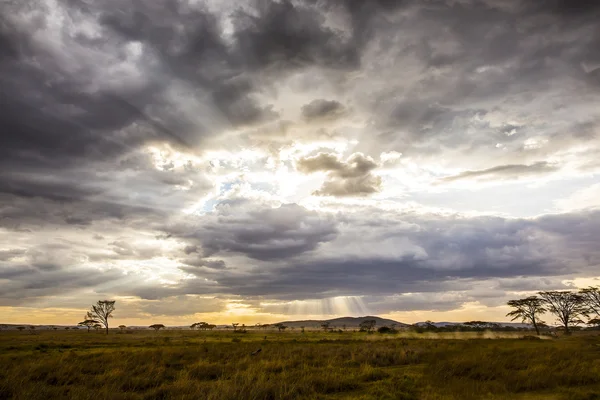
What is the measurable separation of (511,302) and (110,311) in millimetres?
117301

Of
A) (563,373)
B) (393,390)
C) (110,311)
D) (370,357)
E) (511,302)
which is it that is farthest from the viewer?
(110,311)

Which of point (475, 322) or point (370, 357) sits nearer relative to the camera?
point (370, 357)

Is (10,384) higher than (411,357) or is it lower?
higher

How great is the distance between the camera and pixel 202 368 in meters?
19.8

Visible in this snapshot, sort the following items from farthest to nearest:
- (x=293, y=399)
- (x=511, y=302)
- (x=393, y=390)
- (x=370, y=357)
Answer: (x=511, y=302)
(x=370, y=357)
(x=393, y=390)
(x=293, y=399)

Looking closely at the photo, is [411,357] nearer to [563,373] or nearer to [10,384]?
[563,373]

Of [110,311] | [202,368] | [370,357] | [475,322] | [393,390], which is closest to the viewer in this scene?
[393,390]

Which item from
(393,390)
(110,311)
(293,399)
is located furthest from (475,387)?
(110,311)

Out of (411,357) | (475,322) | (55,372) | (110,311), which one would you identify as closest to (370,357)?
(411,357)

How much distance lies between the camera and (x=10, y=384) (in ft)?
44.1

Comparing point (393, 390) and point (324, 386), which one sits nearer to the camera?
point (393, 390)

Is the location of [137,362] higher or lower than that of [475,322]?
higher

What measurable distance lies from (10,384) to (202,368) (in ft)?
28.0

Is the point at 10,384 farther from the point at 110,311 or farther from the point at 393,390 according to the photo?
the point at 110,311
